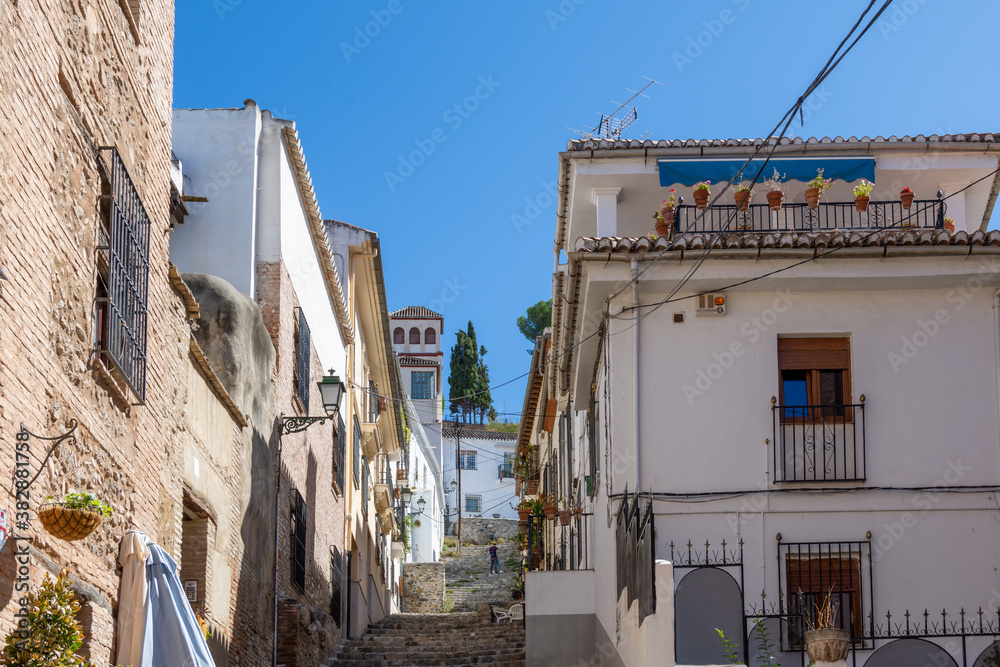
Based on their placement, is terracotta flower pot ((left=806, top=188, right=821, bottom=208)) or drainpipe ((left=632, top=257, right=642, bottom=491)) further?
terracotta flower pot ((left=806, top=188, right=821, bottom=208))

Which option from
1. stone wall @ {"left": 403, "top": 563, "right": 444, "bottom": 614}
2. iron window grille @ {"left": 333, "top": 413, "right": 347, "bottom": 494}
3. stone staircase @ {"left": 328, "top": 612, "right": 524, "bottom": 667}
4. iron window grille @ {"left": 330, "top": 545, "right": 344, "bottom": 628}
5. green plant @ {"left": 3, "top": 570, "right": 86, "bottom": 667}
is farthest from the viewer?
stone wall @ {"left": 403, "top": 563, "right": 444, "bottom": 614}

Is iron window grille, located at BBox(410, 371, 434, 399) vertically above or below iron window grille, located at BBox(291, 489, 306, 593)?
above

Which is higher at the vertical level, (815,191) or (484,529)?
(815,191)

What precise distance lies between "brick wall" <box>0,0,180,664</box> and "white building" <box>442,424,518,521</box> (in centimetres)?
6284

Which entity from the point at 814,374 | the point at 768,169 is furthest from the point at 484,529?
the point at 814,374

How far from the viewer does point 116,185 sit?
27.0 ft

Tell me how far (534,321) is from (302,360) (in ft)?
182

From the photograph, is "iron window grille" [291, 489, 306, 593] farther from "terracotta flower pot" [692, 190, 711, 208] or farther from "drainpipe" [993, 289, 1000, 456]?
"drainpipe" [993, 289, 1000, 456]

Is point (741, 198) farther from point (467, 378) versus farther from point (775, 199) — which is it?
point (467, 378)

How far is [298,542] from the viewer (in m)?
16.7

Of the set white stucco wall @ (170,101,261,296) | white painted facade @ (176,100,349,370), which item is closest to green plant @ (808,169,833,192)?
white painted facade @ (176,100,349,370)

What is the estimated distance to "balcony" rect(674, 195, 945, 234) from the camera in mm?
14625

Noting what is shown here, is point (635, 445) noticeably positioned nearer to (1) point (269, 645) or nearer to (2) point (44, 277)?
(1) point (269, 645)

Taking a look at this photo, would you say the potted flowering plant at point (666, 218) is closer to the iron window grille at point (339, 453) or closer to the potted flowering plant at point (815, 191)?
the potted flowering plant at point (815, 191)
